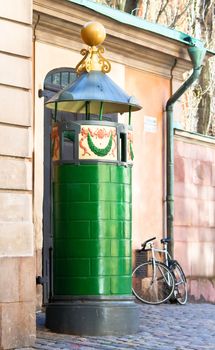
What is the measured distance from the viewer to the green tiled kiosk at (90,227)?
8875 mm

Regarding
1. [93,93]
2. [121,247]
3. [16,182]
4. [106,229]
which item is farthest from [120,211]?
[16,182]

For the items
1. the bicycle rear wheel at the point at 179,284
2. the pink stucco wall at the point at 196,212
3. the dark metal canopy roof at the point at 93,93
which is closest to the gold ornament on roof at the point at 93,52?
the dark metal canopy roof at the point at 93,93

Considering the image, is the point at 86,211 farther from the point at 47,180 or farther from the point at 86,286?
the point at 47,180

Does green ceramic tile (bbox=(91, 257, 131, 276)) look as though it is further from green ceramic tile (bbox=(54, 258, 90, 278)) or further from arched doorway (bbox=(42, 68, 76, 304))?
arched doorway (bbox=(42, 68, 76, 304))

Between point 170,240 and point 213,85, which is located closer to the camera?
point 170,240

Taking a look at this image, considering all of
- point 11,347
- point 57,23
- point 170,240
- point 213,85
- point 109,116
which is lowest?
point 11,347

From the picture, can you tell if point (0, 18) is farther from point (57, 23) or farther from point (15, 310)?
point (57, 23)

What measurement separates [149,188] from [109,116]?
4.58 ft

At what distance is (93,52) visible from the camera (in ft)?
30.7

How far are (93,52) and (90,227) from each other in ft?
5.93

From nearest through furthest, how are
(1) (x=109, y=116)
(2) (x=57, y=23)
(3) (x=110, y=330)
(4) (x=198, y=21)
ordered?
1. (3) (x=110, y=330)
2. (2) (x=57, y=23)
3. (1) (x=109, y=116)
4. (4) (x=198, y=21)

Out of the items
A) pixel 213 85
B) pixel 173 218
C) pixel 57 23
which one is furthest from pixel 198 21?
pixel 57 23

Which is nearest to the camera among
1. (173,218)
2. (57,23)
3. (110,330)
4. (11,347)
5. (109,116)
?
(11,347)

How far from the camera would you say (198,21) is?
24766 mm
